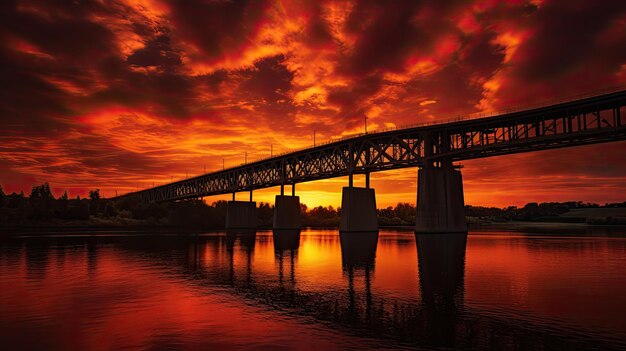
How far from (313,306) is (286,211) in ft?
364

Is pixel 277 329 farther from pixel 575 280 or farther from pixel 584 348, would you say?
pixel 575 280

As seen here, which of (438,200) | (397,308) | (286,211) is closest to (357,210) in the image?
(438,200)

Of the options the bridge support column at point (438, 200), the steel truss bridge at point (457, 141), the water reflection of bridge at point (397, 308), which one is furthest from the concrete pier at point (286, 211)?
the water reflection of bridge at point (397, 308)

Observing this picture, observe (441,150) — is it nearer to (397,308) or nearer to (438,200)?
(438,200)

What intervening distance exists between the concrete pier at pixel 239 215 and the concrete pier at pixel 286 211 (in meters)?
25.7

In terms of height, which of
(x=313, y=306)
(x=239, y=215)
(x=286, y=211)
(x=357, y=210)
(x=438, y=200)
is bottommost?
(x=313, y=306)

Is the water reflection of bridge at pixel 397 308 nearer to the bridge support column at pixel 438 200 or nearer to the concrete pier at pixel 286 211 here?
the bridge support column at pixel 438 200

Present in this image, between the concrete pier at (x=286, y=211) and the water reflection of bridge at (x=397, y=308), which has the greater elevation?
the concrete pier at (x=286, y=211)

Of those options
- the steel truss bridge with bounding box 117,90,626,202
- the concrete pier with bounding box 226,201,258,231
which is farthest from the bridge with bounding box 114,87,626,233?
the concrete pier with bounding box 226,201,258,231

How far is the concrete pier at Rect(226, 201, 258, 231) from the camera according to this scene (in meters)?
154

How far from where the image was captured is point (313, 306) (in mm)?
21828

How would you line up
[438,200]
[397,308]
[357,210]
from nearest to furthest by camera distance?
[397,308]
[438,200]
[357,210]

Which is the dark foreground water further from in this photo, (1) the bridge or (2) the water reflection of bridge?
(1) the bridge

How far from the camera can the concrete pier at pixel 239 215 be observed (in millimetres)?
154375
